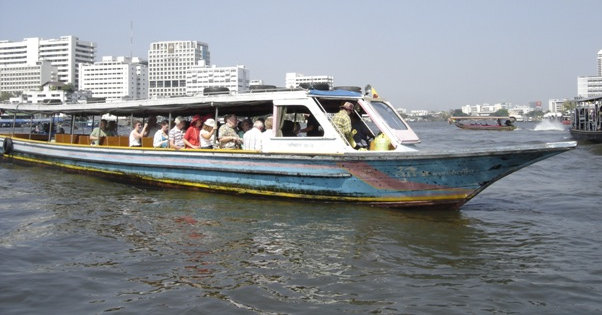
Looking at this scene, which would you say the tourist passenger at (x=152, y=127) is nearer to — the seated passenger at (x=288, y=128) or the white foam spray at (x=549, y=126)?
the seated passenger at (x=288, y=128)

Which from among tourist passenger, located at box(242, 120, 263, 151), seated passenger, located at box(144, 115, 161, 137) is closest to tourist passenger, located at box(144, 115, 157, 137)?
seated passenger, located at box(144, 115, 161, 137)

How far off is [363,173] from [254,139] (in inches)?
110

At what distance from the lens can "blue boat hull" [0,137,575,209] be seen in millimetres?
9766

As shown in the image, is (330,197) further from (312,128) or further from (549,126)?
(549,126)

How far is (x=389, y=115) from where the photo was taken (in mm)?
11539

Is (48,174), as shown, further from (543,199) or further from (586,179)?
(586,179)

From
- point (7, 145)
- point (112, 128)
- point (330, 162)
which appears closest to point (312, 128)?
point (330, 162)

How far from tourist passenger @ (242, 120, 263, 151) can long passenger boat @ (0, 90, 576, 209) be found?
0.88 feet

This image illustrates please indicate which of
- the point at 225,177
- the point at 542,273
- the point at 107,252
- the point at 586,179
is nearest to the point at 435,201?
the point at 542,273

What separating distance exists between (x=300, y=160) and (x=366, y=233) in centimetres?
253

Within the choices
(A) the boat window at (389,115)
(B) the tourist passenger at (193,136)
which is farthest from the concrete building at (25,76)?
(A) the boat window at (389,115)

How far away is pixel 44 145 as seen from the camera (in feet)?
60.2

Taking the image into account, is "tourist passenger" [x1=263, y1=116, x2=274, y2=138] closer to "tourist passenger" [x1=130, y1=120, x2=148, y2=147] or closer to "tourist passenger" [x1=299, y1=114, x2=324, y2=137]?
"tourist passenger" [x1=299, y1=114, x2=324, y2=137]

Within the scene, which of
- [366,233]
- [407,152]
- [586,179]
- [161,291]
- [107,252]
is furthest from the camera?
[586,179]
